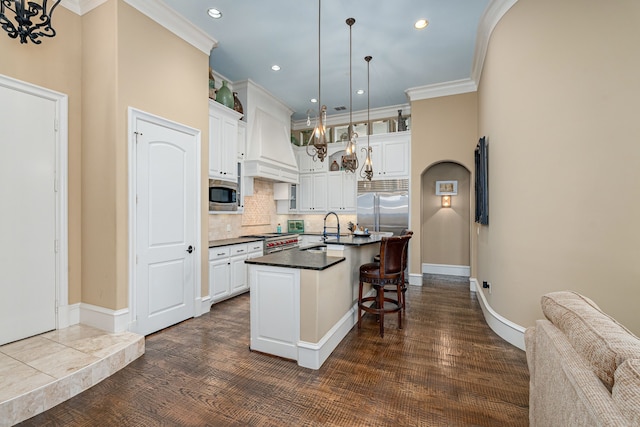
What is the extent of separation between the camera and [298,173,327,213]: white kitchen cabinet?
21.7ft

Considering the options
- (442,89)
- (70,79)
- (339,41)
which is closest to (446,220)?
(442,89)

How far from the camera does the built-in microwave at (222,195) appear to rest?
441cm

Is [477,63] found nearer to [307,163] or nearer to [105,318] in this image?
[307,163]

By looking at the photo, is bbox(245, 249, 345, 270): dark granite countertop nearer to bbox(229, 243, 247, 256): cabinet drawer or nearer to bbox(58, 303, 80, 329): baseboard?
bbox(229, 243, 247, 256): cabinet drawer

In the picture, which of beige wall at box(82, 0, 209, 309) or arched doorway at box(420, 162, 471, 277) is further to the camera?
arched doorway at box(420, 162, 471, 277)

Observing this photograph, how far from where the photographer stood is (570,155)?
8.02 ft

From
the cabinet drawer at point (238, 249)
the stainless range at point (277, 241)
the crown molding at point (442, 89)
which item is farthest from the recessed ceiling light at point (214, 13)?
the crown molding at point (442, 89)

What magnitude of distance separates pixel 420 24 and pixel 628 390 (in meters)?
3.95

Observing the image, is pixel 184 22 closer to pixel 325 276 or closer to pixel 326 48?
pixel 326 48

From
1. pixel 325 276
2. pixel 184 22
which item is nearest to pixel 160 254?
pixel 325 276

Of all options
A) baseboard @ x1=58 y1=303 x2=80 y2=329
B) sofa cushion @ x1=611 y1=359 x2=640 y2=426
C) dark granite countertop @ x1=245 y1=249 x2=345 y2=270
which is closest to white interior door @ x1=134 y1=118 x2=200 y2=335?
baseboard @ x1=58 y1=303 x2=80 y2=329

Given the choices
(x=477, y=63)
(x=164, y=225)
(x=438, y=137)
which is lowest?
(x=164, y=225)

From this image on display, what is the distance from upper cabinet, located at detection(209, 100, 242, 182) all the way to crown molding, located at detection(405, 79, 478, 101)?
3270mm

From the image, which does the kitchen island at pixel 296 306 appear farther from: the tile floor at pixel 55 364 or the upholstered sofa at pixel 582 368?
the upholstered sofa at pixel 582 368
